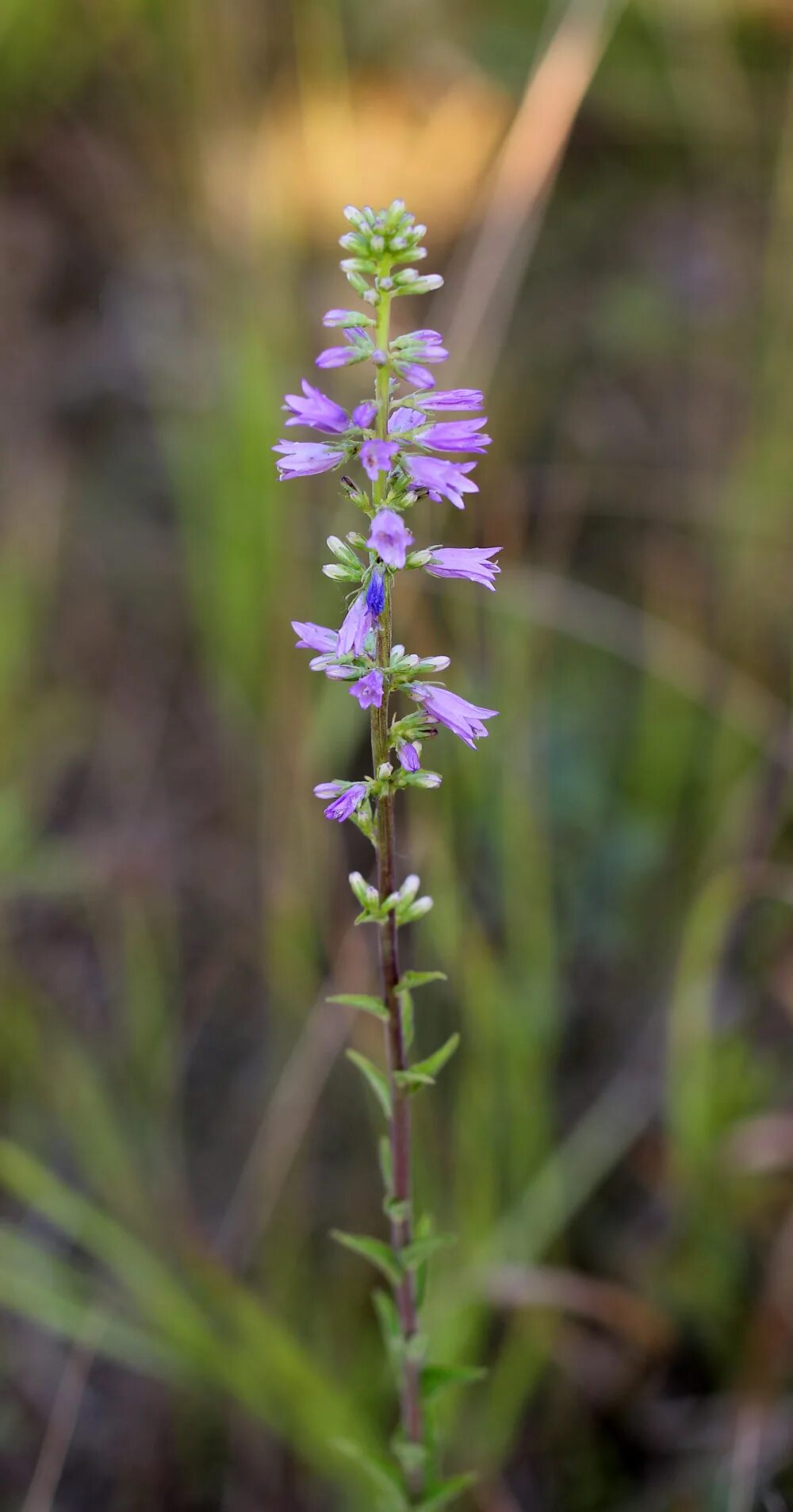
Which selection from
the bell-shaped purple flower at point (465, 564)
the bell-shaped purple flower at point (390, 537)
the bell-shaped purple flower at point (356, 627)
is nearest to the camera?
the bell-shaped purple flower at point (390, 537)

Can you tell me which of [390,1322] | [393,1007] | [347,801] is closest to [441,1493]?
[390,1322]

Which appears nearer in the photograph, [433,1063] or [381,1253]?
[433,1063]

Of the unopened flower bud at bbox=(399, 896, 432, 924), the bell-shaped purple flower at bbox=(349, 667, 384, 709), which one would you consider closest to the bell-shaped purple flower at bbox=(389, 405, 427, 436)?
the bell-shaped purple flower at bbox=(349, 667, 384, 709)

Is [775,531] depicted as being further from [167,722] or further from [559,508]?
[167,722]

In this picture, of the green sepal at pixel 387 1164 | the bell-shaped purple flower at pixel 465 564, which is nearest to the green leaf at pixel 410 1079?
the green sepal at pixel 387 1164

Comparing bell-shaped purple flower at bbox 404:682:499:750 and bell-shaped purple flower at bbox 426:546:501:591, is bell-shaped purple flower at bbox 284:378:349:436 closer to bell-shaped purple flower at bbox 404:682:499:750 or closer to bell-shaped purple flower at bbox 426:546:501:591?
bell-shaped purple flower at bbox 426:546:501:591

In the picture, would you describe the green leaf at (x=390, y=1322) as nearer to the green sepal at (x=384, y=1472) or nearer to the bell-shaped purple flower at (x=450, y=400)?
the green sepal at (x=384, y=1472)

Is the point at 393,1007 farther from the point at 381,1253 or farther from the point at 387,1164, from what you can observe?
the point at 381,1253
